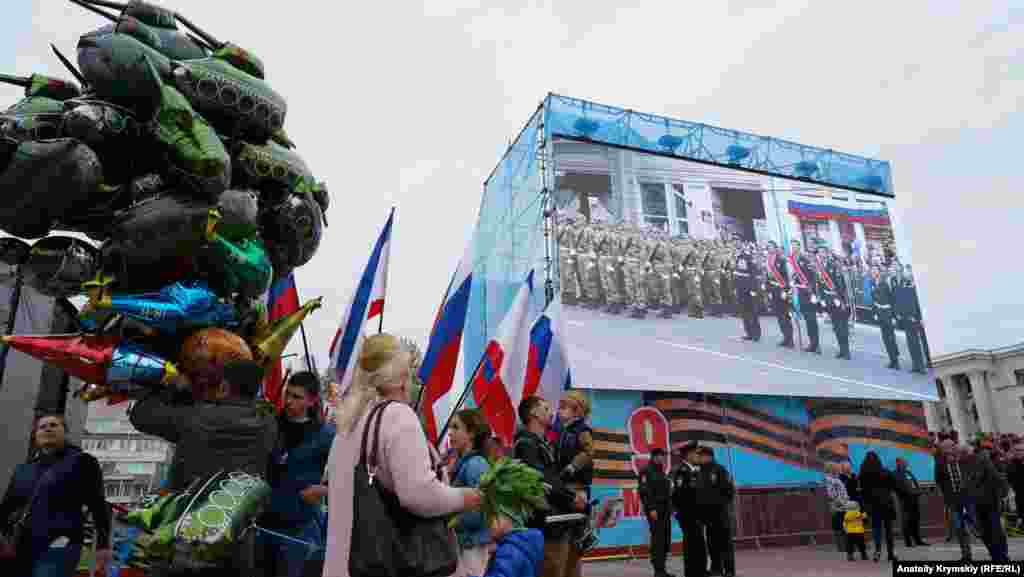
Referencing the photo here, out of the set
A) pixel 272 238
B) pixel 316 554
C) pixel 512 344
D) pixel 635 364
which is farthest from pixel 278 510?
pixel 635 364

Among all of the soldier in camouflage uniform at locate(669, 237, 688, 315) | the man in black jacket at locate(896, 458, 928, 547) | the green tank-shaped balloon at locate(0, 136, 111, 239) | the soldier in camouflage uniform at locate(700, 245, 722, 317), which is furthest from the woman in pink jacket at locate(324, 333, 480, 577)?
the soldier in camouflage uniform at locate(700, 245, 722, 317)

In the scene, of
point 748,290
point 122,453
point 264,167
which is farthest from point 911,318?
point 264,167

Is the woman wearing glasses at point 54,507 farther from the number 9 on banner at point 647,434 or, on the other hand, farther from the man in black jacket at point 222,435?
the number 9 on banner at point 647,434

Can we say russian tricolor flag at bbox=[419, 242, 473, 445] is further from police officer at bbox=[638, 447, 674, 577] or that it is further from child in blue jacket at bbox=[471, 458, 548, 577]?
child in blue jacket at bbox=[471, 458, 548, 577]

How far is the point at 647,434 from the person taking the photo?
49.7ft

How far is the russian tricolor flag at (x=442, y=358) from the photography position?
5.90 m

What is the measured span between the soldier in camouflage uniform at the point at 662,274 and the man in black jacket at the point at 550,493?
41.9ft

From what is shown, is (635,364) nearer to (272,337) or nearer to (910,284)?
(910,284)

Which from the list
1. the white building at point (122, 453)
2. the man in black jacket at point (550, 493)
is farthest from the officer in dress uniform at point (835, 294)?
the man in black jacket at point (550, 493)

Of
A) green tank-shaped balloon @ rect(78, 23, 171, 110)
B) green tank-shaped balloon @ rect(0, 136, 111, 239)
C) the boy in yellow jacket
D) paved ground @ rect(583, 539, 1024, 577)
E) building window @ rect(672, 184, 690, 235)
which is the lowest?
paved ground @ rect(583, 539, 1024, 577)

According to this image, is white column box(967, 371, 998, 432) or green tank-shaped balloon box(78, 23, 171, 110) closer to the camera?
green tank-shaped balloon box(78, 23, 171, 110)

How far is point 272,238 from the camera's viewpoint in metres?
4.40

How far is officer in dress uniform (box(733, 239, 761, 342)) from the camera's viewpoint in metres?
17.8

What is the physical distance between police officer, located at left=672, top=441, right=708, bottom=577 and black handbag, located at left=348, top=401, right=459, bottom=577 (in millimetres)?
6425
